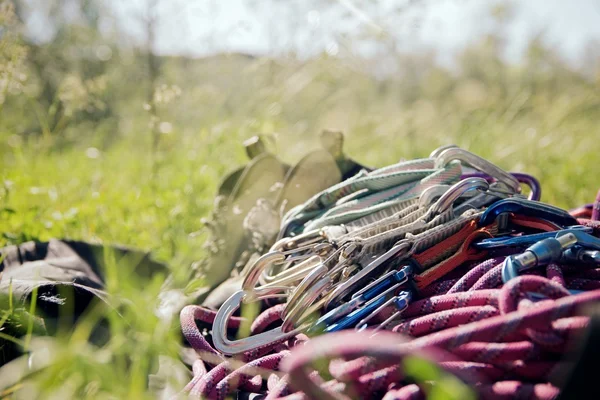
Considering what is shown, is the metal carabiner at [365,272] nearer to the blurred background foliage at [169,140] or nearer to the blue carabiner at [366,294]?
the blue carabiner at [366,294]

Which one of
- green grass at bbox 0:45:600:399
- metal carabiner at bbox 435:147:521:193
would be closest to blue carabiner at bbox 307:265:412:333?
green grass at bbox 0:45:600:399

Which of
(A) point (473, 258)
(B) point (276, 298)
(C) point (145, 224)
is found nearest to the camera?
(A) point (473, 258)

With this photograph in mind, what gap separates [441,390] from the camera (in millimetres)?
667

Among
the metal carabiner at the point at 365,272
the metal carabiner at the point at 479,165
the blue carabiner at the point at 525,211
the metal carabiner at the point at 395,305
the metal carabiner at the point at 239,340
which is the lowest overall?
the metal carabiner at the point at 239,340

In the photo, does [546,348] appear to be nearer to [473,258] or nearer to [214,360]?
[473,258]

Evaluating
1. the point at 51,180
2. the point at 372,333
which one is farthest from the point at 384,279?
the point at 51,180

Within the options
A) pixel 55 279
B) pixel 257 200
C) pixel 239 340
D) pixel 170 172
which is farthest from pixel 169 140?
pixel 239 340

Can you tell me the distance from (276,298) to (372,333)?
454 mm

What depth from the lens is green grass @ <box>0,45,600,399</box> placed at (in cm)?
87

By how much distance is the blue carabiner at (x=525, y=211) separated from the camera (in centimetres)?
122

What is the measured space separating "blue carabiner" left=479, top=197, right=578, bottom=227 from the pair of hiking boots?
0.69 m

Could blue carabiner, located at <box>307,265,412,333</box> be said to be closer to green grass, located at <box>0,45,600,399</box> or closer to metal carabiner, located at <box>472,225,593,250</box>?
metal carabiner, located at <box>472,225,593,250</box>

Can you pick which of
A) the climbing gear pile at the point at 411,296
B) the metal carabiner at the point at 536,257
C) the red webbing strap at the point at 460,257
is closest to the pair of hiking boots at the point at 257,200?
the climbing gear pile at the point at 411,296

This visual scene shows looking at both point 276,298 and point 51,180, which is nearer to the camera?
point 276,298
